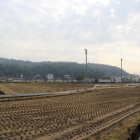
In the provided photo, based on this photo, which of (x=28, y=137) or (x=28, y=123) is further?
(x=28, y=123)

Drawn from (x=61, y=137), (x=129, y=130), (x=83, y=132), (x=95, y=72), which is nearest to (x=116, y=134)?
(x=129, y=130)

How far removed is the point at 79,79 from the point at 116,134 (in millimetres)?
91528

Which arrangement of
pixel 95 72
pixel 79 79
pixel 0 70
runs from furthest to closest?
pixel 95 72, pixel 0 70, pixel 79 79

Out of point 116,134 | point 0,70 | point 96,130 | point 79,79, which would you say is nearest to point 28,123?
point 96,130

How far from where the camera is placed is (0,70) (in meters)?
143

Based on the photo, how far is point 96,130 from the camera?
9141 mm

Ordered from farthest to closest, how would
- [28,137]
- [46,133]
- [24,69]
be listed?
[24,69] → [46,133] → [28,137]

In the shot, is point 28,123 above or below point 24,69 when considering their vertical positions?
below

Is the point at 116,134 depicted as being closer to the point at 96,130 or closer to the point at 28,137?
the point at 96,130

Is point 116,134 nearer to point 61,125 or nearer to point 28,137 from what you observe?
point 61,125

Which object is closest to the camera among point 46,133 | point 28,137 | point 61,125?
point 28,137

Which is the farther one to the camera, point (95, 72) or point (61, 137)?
point (95, 72)

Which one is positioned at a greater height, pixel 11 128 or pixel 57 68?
pixel 57 68

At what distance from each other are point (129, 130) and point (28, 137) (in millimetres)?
4905
